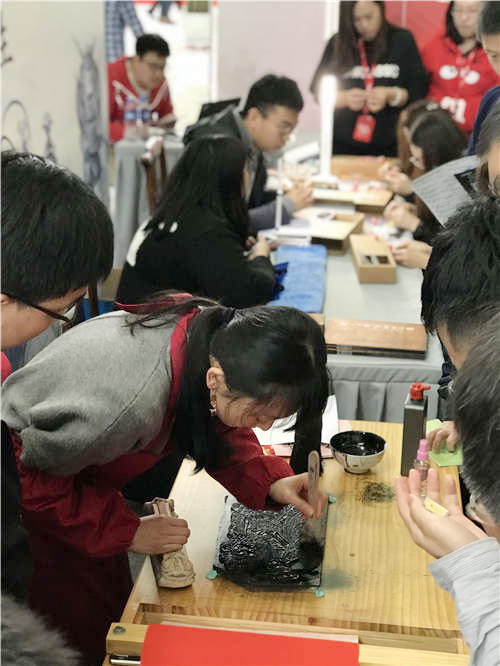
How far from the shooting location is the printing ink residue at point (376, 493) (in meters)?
1.56

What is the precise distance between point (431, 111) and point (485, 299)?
2253 mm

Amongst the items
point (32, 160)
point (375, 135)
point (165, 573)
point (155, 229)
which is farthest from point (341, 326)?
point (375, 135)

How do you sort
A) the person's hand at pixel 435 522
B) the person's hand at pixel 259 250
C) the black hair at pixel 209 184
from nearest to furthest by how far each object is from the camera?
the person's hand at pixel 435 522, the black hair at pixel 209 184, the person's hand at pixel 259 250

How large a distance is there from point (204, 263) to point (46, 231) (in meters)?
1.30

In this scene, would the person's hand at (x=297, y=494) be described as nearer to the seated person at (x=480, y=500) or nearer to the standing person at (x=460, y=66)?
the seated person at (x=480, y=500)

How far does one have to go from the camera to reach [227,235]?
238 centimetres

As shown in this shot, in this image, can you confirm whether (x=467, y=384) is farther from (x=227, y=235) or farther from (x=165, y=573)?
(x=227, y=235)

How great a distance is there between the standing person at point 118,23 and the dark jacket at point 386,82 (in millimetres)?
2404

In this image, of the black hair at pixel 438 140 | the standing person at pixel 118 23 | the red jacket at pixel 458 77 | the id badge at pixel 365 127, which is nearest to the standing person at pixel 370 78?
the id badge at pixel 365 127

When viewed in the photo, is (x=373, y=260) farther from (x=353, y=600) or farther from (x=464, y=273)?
(x=353, y=600)

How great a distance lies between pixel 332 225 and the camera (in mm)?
3168

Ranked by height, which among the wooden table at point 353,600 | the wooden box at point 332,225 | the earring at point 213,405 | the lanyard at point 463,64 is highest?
the lanyard at point 463,64

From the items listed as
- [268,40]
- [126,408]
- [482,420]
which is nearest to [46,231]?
[126,408]

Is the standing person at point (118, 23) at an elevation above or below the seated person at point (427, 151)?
above
